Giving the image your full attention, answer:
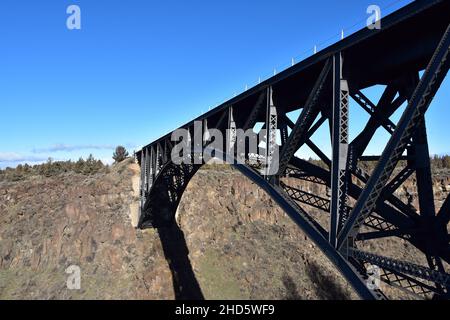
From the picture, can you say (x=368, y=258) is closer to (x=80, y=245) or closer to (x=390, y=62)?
(x=390, y=62)

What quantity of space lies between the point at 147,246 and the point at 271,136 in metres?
27.5

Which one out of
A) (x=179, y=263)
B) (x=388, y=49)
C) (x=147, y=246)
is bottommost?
(x=179, y=263)

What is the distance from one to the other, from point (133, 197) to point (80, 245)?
904cm

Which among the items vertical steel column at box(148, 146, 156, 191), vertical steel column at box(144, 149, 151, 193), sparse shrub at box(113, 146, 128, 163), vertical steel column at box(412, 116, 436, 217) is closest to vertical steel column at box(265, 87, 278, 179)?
vertical steel column at box(412, 116, 436, 217)

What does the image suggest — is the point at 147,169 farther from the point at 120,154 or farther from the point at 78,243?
the point at 120,154

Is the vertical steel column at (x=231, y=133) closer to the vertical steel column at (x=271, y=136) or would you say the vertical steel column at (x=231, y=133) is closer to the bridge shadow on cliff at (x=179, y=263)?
the vertical steel column at (x=271, y=136)

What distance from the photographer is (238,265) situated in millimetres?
35562

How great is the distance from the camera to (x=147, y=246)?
117ft

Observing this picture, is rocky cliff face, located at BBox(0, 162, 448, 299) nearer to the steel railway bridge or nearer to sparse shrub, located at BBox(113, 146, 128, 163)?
sparse shrub, located at BBox(113, 146, 128, 163)

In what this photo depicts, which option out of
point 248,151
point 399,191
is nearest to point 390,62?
point 248,151

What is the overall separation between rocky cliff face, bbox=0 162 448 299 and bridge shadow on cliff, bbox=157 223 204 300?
11cm

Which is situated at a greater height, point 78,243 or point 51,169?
point 51,169

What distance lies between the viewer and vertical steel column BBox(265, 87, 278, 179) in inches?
504

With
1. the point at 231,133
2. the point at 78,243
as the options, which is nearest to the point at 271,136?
the point at 231,133
